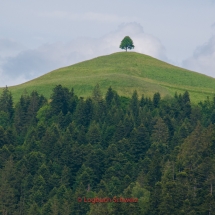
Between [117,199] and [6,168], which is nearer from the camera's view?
[117,199]

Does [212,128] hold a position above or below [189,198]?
above

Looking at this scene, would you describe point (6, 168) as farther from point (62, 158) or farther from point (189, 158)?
point (189, 158)

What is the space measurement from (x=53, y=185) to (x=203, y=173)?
3868 cm

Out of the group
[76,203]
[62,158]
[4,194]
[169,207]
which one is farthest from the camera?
[62,158]

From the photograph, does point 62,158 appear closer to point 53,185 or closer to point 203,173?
point 53,185

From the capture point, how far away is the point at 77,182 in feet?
583

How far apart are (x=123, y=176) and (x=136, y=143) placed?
2074cm

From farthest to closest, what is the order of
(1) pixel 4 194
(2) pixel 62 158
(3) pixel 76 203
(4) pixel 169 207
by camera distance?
(2) pixel 62 158 → (1) pixel 4 194 → (3) pixel 76 203 → (4) pixel 169 207

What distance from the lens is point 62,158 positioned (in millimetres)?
189875

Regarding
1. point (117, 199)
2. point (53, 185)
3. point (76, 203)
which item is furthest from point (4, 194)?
point (117, 199)

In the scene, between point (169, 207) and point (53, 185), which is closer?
point (169, 207)

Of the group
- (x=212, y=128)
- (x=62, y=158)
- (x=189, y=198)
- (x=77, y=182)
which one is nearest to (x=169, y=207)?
(x=189, y=198)

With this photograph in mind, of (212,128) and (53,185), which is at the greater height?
(212,128)

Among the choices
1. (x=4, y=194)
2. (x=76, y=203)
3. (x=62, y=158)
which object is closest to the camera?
(x=76, y=203)
